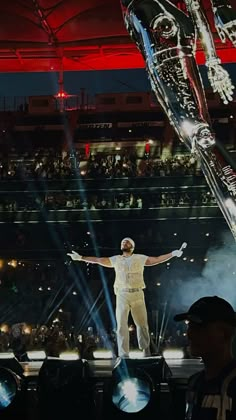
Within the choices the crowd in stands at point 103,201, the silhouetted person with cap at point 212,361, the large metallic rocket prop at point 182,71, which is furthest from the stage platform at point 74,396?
the crowd in stands at point 103,201

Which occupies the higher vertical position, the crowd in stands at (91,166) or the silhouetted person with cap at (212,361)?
the crowd in stands at (91,166)

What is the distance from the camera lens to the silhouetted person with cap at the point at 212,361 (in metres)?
2.16

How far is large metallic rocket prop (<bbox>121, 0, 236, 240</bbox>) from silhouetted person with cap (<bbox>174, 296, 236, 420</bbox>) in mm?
1261

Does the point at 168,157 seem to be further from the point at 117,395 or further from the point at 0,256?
the point at 117,395

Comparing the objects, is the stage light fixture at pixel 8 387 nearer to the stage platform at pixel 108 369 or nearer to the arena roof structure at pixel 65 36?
the stage platform at pixel 108 369

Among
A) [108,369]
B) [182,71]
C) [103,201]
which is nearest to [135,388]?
[108,369]

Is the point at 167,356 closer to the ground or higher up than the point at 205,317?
closer to the ground

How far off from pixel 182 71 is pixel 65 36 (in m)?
5.40

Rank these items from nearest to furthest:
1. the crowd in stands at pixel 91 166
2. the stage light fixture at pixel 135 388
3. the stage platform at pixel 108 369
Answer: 1. the stage light fixture at pixel 135 388
2. the stage platform at pixel 108 369
3. the crowd in stands at pixel 91 166

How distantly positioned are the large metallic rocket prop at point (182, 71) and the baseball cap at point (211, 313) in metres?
1.22

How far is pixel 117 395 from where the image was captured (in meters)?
4.25

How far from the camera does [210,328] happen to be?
7.45 ft

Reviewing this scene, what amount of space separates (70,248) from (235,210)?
10345mm

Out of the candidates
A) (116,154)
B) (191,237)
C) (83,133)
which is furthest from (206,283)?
(83,133)
